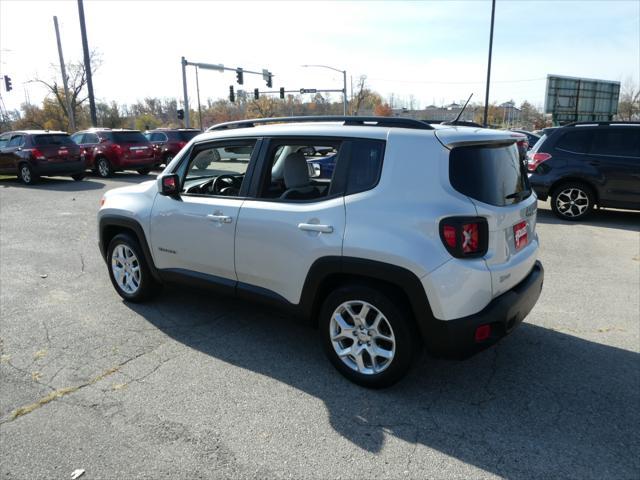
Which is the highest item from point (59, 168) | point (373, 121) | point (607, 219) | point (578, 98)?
point (578, 98)

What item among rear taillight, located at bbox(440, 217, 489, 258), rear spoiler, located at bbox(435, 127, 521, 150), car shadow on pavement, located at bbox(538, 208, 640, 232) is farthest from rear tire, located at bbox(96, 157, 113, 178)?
rear taillight, located at bbox(440, 217, 489, 258)

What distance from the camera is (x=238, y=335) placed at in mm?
4172

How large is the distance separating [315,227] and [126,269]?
8.35ft

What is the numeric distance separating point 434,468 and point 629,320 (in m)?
3.00

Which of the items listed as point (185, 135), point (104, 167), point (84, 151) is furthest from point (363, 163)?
point (185, 135)

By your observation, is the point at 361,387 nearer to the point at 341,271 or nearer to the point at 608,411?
the point at 341,271

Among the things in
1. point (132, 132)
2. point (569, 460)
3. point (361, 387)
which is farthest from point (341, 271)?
point (132, 132)

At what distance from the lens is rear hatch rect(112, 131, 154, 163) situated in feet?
55.7

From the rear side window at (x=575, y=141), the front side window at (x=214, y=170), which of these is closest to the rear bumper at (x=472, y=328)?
the front side window at (x=214, y=170)

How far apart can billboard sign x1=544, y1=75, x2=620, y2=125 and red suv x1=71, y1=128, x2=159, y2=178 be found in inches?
1450

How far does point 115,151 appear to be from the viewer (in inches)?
665

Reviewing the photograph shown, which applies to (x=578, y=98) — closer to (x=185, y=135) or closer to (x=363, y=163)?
(x=185, y=135)

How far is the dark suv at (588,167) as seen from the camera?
8.62 meters

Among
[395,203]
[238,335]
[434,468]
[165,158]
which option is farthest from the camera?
[165,158]
